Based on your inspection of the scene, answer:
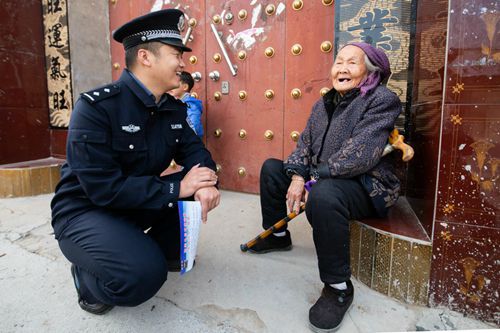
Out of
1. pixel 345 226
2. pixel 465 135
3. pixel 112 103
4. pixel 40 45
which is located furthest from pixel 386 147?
pixel 40 45

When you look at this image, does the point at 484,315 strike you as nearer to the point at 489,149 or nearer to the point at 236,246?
the point at 489,149

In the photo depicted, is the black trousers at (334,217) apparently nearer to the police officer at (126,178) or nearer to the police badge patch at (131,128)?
the police officer at (126,178)

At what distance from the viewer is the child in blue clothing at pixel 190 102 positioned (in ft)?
10.1

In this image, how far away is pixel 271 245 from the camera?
6.63ft

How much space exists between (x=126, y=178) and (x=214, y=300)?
2.31 ft

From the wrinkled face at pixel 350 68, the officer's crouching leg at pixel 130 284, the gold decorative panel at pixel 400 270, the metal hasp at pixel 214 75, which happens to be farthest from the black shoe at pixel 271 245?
the metal hasp at pixel 214 75

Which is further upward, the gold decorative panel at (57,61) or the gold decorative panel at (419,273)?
the gold decorative panel at (57,61)

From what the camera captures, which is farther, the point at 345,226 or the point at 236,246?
the point at 236,246

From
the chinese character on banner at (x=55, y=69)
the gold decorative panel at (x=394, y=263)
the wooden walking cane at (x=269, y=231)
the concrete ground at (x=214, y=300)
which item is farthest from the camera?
the chinese character on banner at (x=55, y=69)

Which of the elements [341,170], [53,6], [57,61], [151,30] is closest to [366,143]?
[341,170]

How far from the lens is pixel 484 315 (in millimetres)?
1366

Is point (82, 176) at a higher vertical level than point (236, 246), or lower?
higher

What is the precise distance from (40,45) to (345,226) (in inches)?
171

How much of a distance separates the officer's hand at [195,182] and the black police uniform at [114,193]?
0.12ft
